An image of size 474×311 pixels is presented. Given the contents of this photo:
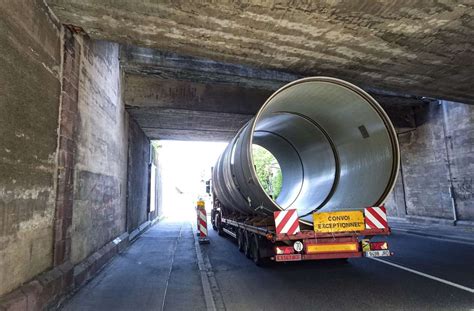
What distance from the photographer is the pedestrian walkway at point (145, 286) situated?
5.15 meters

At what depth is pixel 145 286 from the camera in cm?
620

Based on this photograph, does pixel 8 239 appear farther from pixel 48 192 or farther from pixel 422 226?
pixel 422 226

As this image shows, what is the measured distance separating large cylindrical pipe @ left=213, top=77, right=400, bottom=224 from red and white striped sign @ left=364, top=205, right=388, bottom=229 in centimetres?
26

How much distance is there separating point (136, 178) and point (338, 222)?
33.5 ft

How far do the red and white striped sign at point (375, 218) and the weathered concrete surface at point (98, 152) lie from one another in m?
→ 5.47

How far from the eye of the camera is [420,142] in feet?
54.5

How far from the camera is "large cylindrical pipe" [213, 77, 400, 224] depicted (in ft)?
23.3

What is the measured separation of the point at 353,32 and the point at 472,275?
16.7 feet

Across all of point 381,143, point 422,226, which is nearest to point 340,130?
point 381,143

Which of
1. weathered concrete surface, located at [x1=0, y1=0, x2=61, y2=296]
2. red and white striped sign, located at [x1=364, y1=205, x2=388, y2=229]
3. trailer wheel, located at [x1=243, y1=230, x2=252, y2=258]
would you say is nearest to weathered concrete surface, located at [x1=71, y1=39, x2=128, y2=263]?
weathered concrete surface, located at [x1=0, y1=0, x2=61, y2=296]

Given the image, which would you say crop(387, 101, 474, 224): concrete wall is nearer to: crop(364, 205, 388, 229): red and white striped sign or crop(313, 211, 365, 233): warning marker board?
crop(364, 205, 388, 229): red and white striped sign

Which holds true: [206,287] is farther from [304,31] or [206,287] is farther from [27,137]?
[304,31]

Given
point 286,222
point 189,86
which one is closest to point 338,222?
point 286,222

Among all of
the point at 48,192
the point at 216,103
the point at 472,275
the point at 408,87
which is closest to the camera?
the point at 48,192
